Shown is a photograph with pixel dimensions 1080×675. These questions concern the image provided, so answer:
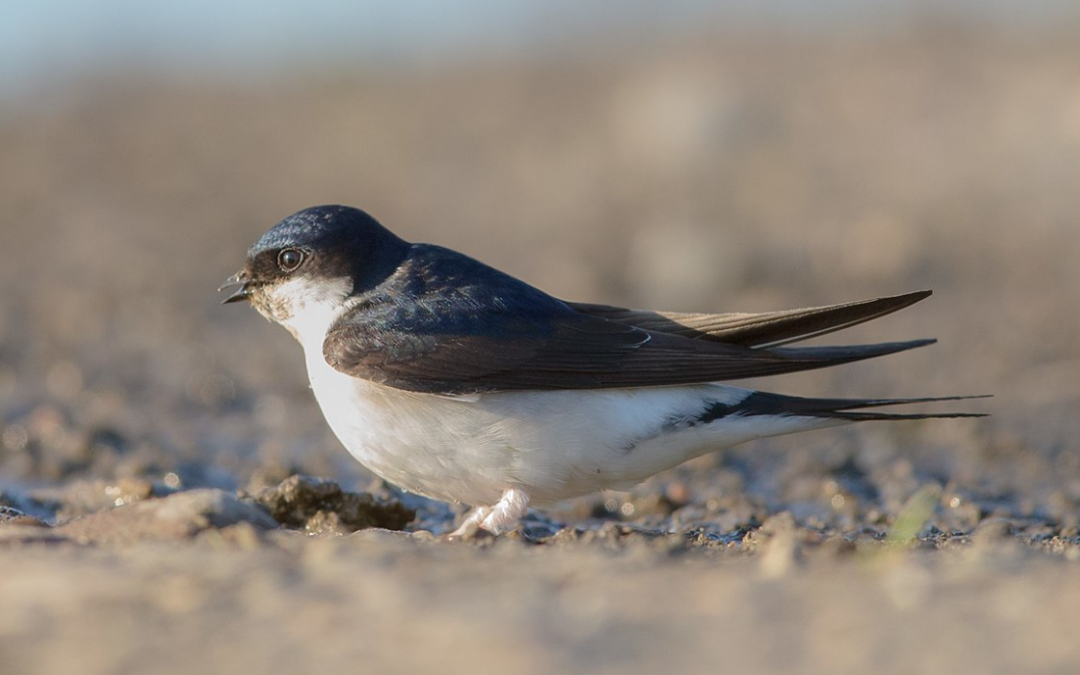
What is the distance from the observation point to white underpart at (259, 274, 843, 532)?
4090 millimetres

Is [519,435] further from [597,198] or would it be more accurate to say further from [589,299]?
[597,198]

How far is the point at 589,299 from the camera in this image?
28.9ft

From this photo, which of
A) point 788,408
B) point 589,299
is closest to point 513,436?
point 788,408

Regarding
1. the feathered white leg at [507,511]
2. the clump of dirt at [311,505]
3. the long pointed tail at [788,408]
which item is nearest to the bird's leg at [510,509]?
the feathered white leg at [507,511]

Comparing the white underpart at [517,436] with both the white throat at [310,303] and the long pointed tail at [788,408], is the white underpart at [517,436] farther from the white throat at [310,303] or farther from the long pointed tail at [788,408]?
the white throat at [310,303]

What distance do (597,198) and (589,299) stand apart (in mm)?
2609

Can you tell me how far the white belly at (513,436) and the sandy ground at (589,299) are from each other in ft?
0.65

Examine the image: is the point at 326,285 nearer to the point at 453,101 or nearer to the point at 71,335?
the point at 71,335

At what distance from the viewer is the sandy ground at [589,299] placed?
2.57 m

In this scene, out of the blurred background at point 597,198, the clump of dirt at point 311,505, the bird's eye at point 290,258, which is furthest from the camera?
the blurred background at point 597,198

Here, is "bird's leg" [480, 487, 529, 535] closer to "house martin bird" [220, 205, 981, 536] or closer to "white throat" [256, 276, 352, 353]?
"house martin bird" [220, 205, 981, 536]

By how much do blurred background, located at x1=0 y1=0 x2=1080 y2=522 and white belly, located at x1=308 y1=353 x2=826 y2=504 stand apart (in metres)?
1.19

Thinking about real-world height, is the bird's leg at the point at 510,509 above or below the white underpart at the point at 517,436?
below

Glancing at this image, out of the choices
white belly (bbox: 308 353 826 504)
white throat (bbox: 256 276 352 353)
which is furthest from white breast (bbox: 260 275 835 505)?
white throat (bbox: 256 276 352 353)
